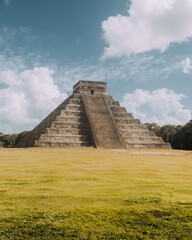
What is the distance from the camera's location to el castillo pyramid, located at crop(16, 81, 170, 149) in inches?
1153

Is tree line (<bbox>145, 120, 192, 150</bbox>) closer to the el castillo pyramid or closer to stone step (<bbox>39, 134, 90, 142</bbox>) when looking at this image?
the el castillo pyramid

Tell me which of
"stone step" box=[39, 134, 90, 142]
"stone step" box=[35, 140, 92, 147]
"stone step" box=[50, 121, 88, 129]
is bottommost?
"stone step" box=[35, 140, 92, 147]

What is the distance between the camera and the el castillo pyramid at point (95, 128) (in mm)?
29297

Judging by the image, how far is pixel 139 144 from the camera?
104ft

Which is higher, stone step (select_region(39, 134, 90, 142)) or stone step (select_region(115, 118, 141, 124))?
stone step (select_region(115, 118, 141, 124))

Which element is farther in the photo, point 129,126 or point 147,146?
point 129,126

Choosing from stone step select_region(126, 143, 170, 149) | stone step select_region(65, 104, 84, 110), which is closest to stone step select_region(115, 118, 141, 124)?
stone step select_region(126, 143, 170, 149)

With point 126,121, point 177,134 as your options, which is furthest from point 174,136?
point 126,121

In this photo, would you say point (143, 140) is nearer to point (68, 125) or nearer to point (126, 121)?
point (126, 121)

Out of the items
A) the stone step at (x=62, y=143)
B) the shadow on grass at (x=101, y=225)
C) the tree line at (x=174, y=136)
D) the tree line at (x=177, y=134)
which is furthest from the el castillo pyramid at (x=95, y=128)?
the shadow on grass at (x=101, y=225)

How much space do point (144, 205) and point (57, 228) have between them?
5.16 feet

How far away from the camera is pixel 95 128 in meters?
31.8

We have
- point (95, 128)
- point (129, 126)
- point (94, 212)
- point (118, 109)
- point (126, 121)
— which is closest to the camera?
point (94, 212)

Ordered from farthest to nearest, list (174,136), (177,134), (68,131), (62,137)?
(174,136), (177,134), (68,131), (62,137)
